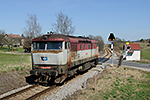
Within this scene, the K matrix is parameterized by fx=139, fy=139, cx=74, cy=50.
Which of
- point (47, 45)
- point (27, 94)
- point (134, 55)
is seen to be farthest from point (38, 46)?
point (134, 55)

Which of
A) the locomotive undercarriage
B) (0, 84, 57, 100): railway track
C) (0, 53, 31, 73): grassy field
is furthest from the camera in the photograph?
(0, 53, 31, 73): grassy field

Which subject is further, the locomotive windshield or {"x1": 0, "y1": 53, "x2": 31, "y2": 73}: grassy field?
{"x1": 0, "y1": 53, "x2": 31, "y2": 73}: grassy field

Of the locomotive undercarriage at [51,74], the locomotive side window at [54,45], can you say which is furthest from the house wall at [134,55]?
the locomotive side window at [54,45]

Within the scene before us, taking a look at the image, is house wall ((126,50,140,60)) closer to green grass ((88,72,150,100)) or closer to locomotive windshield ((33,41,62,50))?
green grass ((88,72,150,100))

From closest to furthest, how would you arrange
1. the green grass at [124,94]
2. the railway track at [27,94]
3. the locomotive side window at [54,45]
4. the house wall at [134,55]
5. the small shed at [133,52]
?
the green grass at [124,94] → the railway track at [27,94] → the locomotive side window at [54,45] → the small shed at [133,52] → the house wall at [134,55]

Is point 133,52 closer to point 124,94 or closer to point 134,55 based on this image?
point 134,55

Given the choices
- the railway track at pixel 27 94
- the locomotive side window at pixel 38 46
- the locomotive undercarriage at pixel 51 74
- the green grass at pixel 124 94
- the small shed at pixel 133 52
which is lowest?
the railway track at pixel 27 94

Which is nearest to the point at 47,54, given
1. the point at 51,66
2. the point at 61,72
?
the point at 51,66

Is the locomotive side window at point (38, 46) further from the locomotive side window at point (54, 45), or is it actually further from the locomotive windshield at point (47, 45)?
the locomotive side window at point (54, 45)

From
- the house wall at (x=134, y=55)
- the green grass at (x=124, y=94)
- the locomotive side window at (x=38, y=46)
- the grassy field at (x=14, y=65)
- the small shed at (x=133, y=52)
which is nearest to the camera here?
the green grass at (x=124, y=94)

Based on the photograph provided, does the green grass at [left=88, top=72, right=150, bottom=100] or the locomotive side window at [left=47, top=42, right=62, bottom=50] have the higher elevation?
the locomotive side window at [left=47, top=42, right=62, bottom=50]

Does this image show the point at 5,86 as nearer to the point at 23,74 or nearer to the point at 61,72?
the point at 23,74

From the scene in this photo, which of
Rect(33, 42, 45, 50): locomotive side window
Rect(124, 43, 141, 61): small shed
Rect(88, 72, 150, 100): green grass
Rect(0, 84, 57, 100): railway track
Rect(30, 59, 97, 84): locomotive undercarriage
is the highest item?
Rect(33, 42, 45, 50): locomotive side window

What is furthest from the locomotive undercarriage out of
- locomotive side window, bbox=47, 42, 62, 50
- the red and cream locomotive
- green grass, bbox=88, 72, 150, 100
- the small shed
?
the small shed
